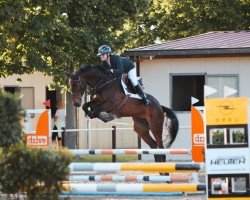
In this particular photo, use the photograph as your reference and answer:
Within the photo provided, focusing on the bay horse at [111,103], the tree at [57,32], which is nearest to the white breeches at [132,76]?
the bay horse at [111,103]

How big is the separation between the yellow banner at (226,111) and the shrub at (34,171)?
6.01 feet

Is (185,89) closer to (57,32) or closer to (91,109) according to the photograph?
(57,32)

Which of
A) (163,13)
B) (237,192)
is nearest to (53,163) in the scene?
(237,192)

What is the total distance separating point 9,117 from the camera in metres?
8.34

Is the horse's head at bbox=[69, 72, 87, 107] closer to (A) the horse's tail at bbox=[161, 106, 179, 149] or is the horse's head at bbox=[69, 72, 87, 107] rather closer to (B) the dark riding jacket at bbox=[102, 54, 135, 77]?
(B) the dark riding jacket at bbox=[102, 54, 135, 77]

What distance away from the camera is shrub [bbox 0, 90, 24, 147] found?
325 inches

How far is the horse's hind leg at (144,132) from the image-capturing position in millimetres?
17188

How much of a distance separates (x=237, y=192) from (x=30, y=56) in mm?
15431

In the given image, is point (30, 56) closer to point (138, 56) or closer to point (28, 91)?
point (138, 56)

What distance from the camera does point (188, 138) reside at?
81.6 feet

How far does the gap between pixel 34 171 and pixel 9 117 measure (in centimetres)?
64

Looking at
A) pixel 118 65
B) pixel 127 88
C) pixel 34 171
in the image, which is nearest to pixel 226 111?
pixel 34 171

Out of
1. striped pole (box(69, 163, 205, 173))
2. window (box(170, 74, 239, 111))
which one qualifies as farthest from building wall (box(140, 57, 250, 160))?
striped pole (box(69, 163, 205, 173))

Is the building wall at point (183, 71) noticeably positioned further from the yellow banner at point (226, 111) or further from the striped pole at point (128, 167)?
the yellow banner at point (226, 111)
